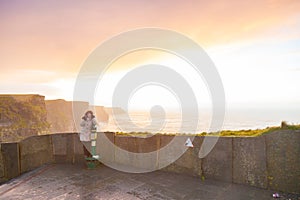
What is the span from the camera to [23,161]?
6156 millimetres

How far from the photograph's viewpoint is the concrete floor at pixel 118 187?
14.0 ft

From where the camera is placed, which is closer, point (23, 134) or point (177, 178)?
point (177, 178)

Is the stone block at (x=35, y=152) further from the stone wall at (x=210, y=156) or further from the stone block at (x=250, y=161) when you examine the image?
the stone block at (x=250, y=161)

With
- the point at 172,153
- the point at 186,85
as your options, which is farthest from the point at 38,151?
the point at 186,85

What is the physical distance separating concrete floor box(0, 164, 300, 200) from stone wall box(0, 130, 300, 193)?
23 centimetres

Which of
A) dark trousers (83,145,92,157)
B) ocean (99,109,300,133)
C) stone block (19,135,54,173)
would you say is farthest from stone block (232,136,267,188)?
stone block (19,135,54,173)

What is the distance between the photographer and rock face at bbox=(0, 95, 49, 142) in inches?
2817

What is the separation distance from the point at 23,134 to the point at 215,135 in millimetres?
85700

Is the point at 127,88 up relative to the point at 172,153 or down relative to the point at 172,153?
up

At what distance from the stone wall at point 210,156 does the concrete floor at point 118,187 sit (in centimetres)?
23

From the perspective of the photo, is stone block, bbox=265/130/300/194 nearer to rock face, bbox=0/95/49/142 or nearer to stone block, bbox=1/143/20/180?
stone block, bbox=1/143/20/180

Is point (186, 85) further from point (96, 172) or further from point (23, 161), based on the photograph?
point (23, 161)

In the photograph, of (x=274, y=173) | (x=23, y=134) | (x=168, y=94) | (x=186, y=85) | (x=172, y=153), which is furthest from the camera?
(x=23, y=134)

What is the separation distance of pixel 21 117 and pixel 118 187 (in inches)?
3464
